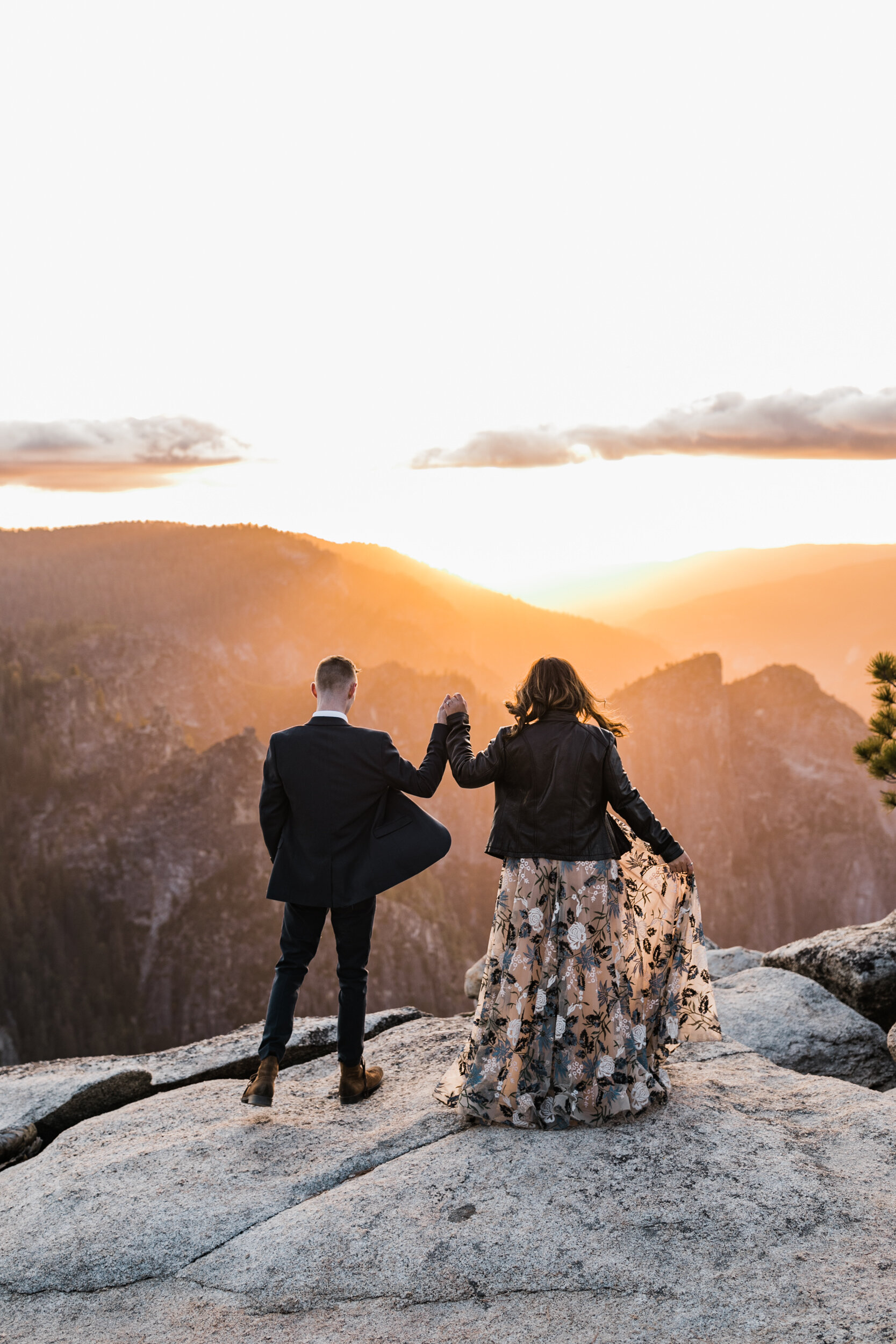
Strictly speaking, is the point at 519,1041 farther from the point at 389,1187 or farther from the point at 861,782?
the point at 861,782

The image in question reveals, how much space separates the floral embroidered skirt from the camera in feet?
20.2

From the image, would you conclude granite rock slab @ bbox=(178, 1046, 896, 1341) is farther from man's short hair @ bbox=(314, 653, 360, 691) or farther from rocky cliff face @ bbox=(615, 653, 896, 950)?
rocky cliff face @ bbox=(615, 653, 896, 950)

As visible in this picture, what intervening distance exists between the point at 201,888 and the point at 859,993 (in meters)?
77.1

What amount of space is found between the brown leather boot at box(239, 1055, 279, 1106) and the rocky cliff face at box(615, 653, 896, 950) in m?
103

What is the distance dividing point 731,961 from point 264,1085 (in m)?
Answer: 8.19

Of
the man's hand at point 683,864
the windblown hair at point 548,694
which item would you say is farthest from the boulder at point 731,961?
the windblown hair at point 548,694

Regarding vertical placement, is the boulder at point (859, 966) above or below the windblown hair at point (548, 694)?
below

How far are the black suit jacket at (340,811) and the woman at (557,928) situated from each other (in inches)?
22.3

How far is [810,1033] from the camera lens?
8.97m

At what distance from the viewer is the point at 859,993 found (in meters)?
9.87

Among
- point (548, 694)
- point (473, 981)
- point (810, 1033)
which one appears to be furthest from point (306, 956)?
point (473, 981)

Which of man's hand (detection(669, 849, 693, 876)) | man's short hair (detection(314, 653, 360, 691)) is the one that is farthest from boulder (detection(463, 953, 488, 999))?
man's short hair (detection(314, 653, 360, 691))

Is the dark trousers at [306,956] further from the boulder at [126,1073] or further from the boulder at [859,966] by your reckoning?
the boulder at [859,966]

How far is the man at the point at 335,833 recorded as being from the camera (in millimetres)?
6617
